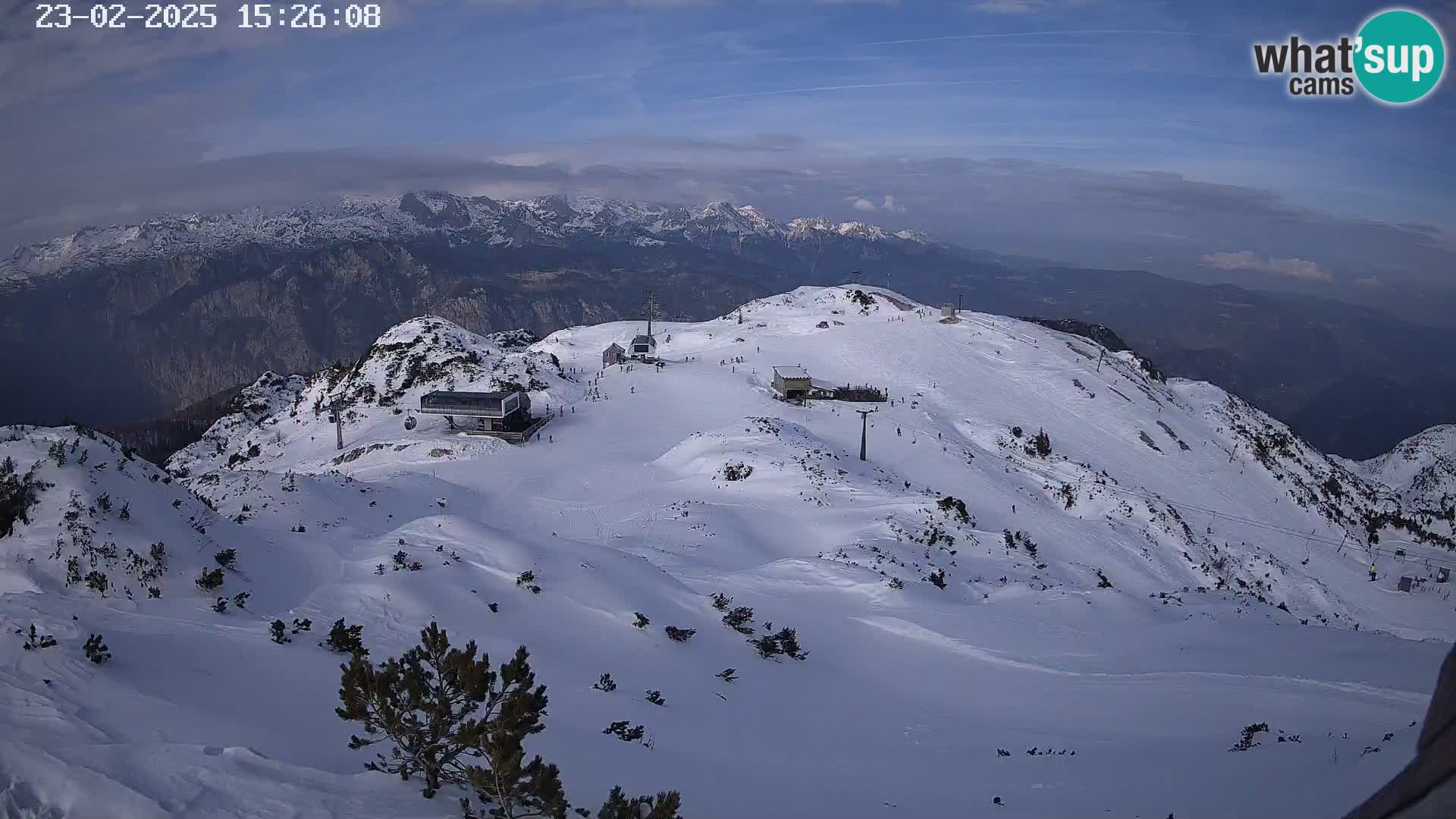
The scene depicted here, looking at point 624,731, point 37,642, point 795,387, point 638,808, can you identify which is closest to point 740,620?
point 624,731

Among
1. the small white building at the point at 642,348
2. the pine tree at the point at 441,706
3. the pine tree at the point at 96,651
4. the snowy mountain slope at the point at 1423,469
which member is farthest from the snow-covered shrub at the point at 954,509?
the snowy mountain slope at the point at 1423,469

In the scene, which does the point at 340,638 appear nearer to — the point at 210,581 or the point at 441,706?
the point at 210,581

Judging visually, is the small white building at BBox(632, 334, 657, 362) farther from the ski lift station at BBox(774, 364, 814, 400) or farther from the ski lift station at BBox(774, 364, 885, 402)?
the ski lift station at BBox(774, 364, 814, 400)

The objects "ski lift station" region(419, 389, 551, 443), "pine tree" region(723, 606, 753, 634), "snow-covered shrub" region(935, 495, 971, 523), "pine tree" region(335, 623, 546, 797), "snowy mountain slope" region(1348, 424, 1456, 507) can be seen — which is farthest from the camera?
"snowy mountain slope" region(1348, 424, 1456, 507)

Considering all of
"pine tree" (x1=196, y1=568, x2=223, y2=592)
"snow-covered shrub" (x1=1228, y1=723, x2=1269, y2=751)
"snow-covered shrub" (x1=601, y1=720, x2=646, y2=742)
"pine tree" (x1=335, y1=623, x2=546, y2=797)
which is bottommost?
"snow-covered shrub" (x1=1228, y1=723, x2=1269, y2=751)

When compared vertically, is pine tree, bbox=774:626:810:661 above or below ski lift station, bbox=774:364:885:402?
above

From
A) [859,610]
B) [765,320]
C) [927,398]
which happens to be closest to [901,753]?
[859,610]

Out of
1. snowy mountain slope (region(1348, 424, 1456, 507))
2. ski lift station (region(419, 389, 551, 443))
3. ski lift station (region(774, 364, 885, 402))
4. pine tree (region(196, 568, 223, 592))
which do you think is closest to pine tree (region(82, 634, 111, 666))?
pine tree (region(196, 568, 223, 592))
